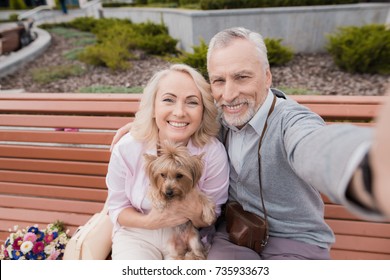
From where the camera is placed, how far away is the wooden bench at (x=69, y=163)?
2373 millimetres

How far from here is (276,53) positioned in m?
6.48

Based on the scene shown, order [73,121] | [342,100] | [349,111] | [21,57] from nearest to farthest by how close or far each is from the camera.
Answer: [349,111], [342,100], [73,121], [21,57]

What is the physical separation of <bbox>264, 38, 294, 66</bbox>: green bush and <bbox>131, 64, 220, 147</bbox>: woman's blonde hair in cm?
464

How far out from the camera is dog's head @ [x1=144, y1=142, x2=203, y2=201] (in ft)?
6.77

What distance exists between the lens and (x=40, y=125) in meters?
2.72

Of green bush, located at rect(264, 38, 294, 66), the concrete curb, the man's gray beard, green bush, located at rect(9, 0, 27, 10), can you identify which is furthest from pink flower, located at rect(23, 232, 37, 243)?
green bush, located at rect(9, 0, 27, 10)

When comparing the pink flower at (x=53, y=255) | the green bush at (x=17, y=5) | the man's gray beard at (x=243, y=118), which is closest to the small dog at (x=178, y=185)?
the man's gray beard at (x=243, y=118)

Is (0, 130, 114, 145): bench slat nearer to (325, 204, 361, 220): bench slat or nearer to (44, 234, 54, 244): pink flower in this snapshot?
(44, 234, 54, 244): pink flower

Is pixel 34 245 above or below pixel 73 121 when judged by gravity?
below

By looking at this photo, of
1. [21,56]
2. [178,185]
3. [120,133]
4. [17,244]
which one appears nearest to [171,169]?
[178,185]

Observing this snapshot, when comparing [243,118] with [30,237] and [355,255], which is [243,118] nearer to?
[355,255]

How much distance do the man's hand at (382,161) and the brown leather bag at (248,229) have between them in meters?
1.23

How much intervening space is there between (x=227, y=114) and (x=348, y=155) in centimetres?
116

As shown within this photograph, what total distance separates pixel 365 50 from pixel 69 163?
5650mm
